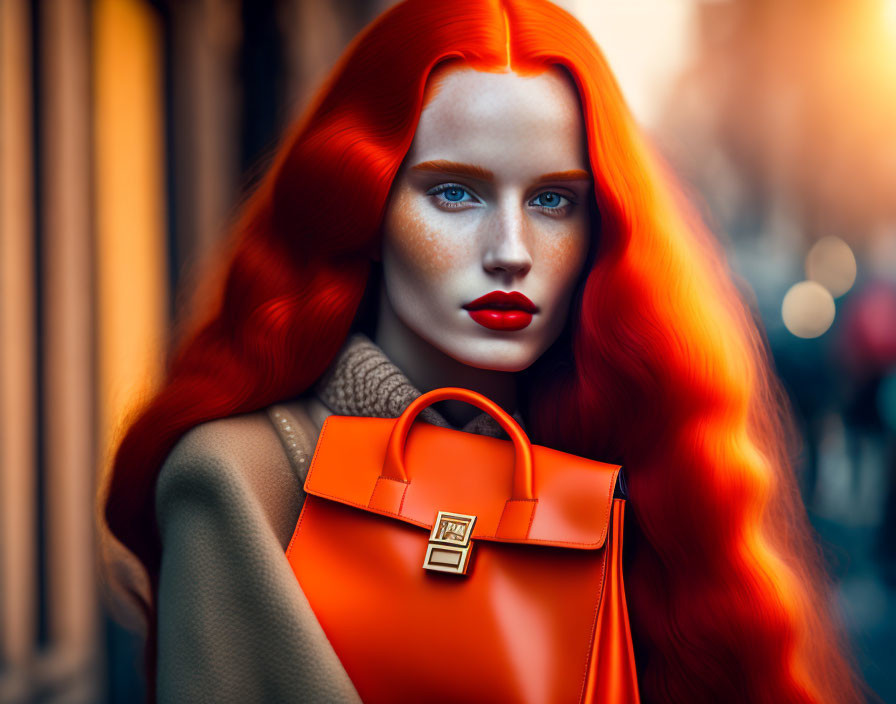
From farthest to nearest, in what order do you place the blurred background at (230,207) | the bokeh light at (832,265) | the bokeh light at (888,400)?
the bokeh light at (832,265) < the bokeh light at (888,400) < the blurred background at (230,207)

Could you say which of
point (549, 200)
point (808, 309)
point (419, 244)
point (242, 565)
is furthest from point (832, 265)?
point (242, 565)

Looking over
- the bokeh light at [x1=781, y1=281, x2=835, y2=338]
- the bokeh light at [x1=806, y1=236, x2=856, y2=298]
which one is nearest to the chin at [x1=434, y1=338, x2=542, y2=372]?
the bokeh light at [x1=781, y1=281, x2=835, y2=338]

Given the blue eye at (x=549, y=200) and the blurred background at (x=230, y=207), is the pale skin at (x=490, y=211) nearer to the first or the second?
the blue eye at (x=549, y=200)

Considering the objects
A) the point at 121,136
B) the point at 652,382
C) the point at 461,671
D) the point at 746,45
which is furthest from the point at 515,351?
the point at 746,45

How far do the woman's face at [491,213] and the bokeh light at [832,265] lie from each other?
394 centimetres

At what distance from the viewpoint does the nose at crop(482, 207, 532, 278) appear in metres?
1.02

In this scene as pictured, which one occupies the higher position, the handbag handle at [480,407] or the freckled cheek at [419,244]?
the freckled cheek at [419,244]

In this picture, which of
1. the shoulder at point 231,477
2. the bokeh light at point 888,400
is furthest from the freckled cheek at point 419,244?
the bokeh light at point 888,400

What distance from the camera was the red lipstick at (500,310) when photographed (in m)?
1.04

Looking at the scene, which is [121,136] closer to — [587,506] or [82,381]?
[82,381]

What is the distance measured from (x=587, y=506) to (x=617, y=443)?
20 cm

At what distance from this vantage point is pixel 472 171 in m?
1.03

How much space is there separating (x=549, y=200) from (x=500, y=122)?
13 cm

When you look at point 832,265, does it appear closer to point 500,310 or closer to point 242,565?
point 500,310
